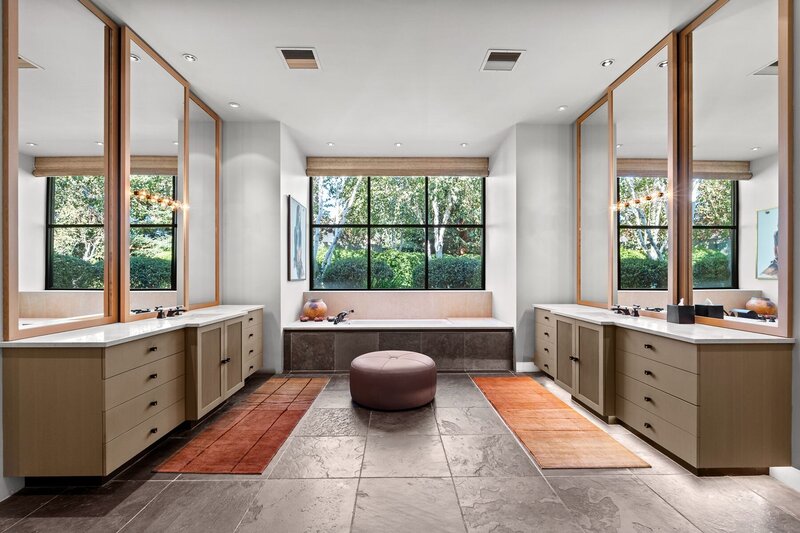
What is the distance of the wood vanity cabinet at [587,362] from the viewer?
3086 millimetres

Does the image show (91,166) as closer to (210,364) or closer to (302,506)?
(210,364)

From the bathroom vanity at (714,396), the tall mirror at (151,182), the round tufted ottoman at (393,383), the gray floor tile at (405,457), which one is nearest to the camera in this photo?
the bathroom vanity at (714,396)

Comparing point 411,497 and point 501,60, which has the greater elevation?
point 501,60

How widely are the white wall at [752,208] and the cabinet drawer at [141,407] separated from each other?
12.8 ft

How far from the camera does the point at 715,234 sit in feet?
9.02

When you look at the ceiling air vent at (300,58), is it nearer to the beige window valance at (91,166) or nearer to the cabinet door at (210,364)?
the beige window valance at (91,166)

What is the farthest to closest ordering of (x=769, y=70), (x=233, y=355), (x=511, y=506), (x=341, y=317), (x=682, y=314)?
(x=341, y=317)
(x=233, y=355)
(x=682, y=314)
(x=769, y=70)
(x=511, y=506)

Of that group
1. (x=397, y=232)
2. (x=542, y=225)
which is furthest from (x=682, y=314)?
(x=397, y=232)

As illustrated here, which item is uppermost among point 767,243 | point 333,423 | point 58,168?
point 58,168

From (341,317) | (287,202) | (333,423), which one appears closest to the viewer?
(333,423)

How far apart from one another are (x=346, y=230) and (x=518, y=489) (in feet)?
15.1

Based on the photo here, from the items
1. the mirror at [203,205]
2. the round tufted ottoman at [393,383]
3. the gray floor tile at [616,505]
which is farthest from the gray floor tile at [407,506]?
the mirror at [203,205]

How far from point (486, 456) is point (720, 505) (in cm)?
122

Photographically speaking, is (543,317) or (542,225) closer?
(543,317)
